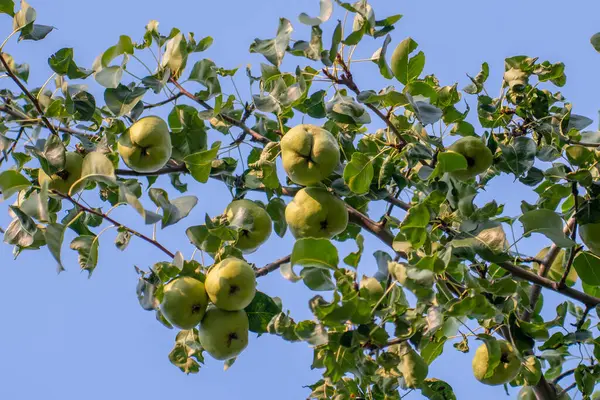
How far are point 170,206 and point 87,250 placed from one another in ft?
1.40

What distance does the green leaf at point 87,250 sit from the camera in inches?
110

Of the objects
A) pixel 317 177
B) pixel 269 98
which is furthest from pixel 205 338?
pixel 269 98

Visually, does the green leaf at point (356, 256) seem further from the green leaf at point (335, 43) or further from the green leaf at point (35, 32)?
the green leaf at point (35, 32)

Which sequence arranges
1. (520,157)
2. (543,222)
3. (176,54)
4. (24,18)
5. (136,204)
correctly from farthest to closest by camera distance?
(176,54), (520,157), (24,18), (543,222), (136,204)

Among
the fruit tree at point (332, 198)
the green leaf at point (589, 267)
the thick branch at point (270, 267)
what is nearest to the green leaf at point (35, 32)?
the fruit tree at point (332, 198)

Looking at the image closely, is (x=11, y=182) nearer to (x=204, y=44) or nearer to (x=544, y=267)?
(x=204, y=44)

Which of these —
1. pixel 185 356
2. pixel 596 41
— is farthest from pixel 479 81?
pixel 185 356

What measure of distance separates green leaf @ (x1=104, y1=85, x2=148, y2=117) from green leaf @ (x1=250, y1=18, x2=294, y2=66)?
1.52ft

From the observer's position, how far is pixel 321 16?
2805mm

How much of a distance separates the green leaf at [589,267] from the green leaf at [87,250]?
1.90 m

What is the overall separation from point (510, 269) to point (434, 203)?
0.51 meters

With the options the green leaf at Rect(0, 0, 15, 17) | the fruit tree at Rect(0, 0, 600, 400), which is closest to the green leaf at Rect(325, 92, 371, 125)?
the fruit tree at Rect(0, 0, 600, 400)

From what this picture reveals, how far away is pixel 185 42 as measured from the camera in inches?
121

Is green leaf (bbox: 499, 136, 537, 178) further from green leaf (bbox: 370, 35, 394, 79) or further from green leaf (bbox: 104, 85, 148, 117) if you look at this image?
green leaf (bbox: 104, 85, 148, 117)
